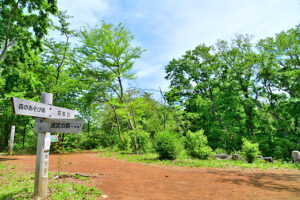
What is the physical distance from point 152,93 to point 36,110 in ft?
36.8

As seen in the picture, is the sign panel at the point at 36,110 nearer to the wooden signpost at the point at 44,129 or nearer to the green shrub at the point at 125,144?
the wooden signpost at the point at 44,129

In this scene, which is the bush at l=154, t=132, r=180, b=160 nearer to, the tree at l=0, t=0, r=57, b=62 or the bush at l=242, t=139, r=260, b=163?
the bush at l=242, t=139, r=260, b=163

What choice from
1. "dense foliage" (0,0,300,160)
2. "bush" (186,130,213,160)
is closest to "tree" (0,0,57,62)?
"dense foliage" (0,0,300,160)

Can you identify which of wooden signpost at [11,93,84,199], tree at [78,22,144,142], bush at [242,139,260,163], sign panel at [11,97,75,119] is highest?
tree at [78,22,144,142]

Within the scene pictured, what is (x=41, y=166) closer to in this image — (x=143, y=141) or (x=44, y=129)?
(x=44, y=129)

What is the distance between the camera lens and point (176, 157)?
9930 millimetres

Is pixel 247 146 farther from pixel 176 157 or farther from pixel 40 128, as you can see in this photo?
pixel 40 128

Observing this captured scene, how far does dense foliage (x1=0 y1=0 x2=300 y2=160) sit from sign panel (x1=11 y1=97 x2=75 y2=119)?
232 inches

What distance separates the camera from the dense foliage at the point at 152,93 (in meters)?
10.7

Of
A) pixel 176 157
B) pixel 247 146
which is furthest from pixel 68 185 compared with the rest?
pixel 247 146

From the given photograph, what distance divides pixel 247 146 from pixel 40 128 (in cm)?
1007

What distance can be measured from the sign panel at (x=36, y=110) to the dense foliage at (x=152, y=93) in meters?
5.89

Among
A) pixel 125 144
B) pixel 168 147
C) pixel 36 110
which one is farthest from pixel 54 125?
pixel 125 144

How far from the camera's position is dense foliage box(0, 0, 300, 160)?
35.0 feet
